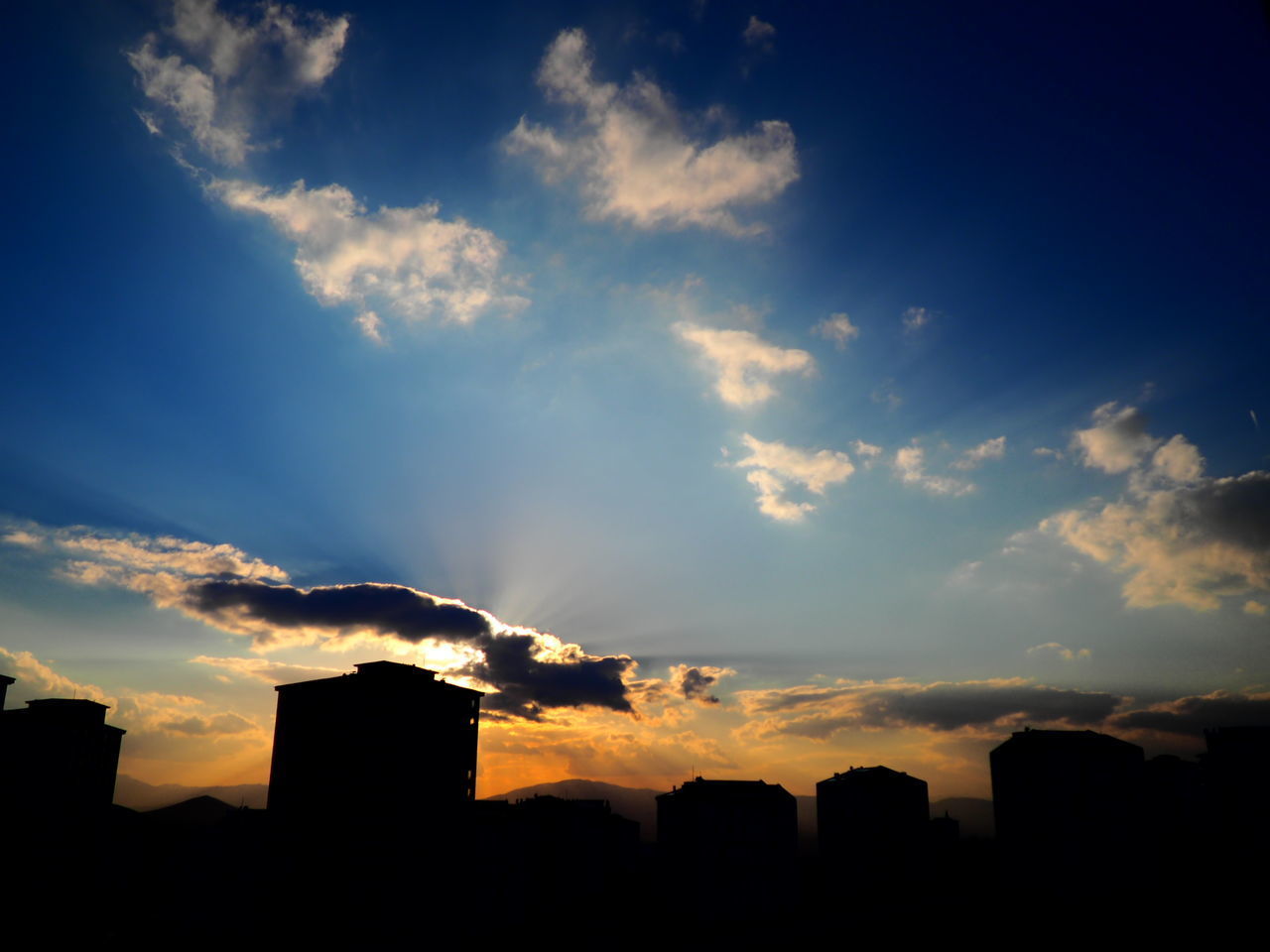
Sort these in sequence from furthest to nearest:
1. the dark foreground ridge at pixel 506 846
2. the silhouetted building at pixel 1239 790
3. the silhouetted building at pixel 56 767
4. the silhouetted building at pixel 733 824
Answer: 1. the silhouetted building at pixel 1239 790
2. the silhouetted building at pixel 733 824
3. the silhouetted building at pixel 56 767
4. the dark foreground ridge at pixel 506 846

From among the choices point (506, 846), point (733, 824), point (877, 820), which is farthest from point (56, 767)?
point (877, 820)

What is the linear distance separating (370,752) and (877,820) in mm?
57906

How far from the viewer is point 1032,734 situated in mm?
81000

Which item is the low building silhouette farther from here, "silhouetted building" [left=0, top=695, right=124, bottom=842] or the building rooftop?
the building rooftop

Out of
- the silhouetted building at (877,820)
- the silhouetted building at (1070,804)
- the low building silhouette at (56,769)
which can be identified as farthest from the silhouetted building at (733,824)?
the low building silhouette at (56,769)

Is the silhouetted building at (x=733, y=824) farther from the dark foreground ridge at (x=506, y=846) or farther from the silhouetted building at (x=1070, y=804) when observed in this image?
the silhouetted building at (x=1070, y=804)

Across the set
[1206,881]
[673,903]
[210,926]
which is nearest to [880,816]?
[673,903]

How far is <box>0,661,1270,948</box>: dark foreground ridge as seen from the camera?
70562 millimetres

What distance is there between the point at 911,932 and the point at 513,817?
1784 inches

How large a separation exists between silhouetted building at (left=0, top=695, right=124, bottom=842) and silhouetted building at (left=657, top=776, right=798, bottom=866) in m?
65.9

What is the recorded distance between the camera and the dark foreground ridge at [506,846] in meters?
70.6

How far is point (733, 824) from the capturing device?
270 ft

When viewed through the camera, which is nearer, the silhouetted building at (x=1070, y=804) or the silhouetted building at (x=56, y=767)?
the silhouetted building at (x=1070, y=804)

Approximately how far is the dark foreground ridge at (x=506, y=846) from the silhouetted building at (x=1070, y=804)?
0.19 m
